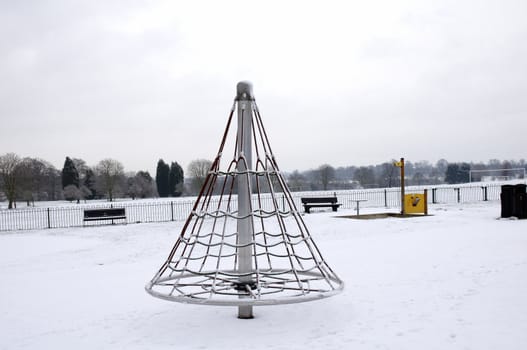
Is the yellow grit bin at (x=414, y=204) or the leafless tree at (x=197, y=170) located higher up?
the leafless tree at (x=197, y=170)

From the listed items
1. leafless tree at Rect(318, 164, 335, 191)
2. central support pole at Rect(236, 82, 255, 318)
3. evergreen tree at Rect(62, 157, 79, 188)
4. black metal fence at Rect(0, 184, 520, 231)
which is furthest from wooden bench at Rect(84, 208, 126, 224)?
leafless tree at Rect(318, 164, 335, 191)

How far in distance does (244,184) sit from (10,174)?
46.5m

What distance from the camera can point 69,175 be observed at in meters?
57.5

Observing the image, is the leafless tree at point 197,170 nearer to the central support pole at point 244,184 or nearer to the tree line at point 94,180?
the tree line at point 94,180

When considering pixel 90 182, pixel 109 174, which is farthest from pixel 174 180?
pixel 90 182

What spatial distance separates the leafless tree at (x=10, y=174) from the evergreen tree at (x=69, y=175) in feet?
29.0

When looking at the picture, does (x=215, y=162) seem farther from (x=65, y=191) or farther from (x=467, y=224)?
(x=65, y=191)

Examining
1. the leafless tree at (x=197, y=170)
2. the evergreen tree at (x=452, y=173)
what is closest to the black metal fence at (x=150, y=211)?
the leafless tree at (x=197, y=170)

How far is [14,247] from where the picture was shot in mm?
13914

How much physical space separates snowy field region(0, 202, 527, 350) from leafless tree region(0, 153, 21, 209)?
37364 millimetres

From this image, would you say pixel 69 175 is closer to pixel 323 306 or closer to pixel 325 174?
pixel 325 174

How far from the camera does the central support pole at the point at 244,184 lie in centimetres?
621

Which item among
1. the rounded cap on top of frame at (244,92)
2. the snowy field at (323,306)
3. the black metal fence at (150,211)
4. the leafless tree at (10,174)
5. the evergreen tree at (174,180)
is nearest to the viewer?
the snowy field at (323,306)

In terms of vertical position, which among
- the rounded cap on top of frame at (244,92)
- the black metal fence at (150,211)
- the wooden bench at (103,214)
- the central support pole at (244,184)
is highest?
the rounded cap on top of frame at (244,92)
